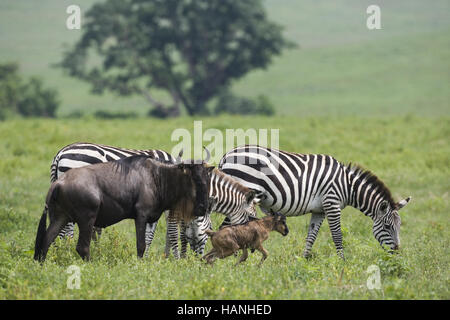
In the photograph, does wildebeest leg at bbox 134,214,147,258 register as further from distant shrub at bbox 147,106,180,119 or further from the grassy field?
distant shrub at bbox 147,106,180,119

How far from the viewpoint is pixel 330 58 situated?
67125 millimetres

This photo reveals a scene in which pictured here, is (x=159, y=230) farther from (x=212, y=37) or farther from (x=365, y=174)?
(x=212, y=37)

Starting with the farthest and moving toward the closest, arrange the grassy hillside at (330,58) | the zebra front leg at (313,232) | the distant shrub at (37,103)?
the grassy hillside at (330,58) < the distant shrub at (37,103) < the zebra front leg at (313,232)

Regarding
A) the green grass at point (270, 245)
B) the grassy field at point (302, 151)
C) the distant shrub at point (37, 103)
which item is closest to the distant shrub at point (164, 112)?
the distant shrub at point (37, 103)

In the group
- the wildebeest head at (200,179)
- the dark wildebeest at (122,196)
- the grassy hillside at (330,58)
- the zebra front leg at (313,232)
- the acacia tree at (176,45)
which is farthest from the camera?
the grassy hillside at (330,58)

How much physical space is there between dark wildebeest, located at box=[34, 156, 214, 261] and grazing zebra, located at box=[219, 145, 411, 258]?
1641 mm

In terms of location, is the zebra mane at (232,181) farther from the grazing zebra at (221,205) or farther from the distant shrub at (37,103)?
the distant shrub at (37,103)

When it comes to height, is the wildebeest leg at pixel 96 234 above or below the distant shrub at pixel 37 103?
below

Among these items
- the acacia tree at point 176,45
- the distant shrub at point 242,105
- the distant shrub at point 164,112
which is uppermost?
the acacia tree at point 176,45

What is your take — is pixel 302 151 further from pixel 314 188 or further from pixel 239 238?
pixel 239 238

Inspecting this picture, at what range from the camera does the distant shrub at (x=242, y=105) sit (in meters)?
46.2

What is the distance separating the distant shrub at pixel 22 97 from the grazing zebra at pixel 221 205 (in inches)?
1424

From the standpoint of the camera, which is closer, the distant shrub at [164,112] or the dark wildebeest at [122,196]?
the dark wildebeest at [122,196]
